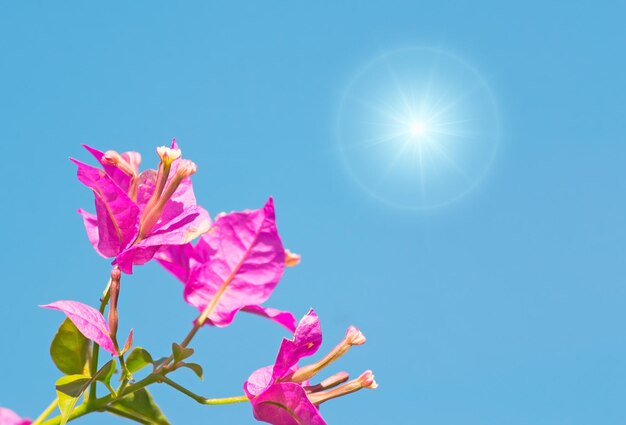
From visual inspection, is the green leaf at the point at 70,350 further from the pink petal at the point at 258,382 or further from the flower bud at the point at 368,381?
the flower bud at the point at 368,381

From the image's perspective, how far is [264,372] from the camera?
1.21m

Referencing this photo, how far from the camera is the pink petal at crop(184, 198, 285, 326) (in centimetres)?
128

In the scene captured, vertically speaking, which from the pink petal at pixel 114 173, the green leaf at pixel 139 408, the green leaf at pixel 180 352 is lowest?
the green leaf at pixel 139 408

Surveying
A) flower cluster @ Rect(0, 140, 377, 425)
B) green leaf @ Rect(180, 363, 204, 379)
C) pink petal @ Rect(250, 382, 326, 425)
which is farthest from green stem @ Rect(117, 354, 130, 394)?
pink petal @ Rect(250, 382, 326, 425)

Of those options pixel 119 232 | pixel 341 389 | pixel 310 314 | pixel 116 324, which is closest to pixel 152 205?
pixel 119 232

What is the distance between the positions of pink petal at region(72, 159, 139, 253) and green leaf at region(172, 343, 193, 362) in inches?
8.5

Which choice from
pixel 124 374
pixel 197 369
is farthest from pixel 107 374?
pixel 197 369

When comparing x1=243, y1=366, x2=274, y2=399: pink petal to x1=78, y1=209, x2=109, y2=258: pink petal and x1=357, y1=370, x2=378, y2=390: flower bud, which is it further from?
x1=78, y1=209, x2=109, y2=258: pink petal

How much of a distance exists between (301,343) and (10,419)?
0.50 metres

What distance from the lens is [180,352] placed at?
1163mm

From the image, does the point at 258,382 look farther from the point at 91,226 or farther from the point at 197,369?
the point at 91,226

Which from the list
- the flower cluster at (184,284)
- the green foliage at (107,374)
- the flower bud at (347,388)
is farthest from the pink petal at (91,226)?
the flower bud at (347,388)

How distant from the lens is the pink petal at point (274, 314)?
130 centimetres

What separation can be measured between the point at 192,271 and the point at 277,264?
0.16m
